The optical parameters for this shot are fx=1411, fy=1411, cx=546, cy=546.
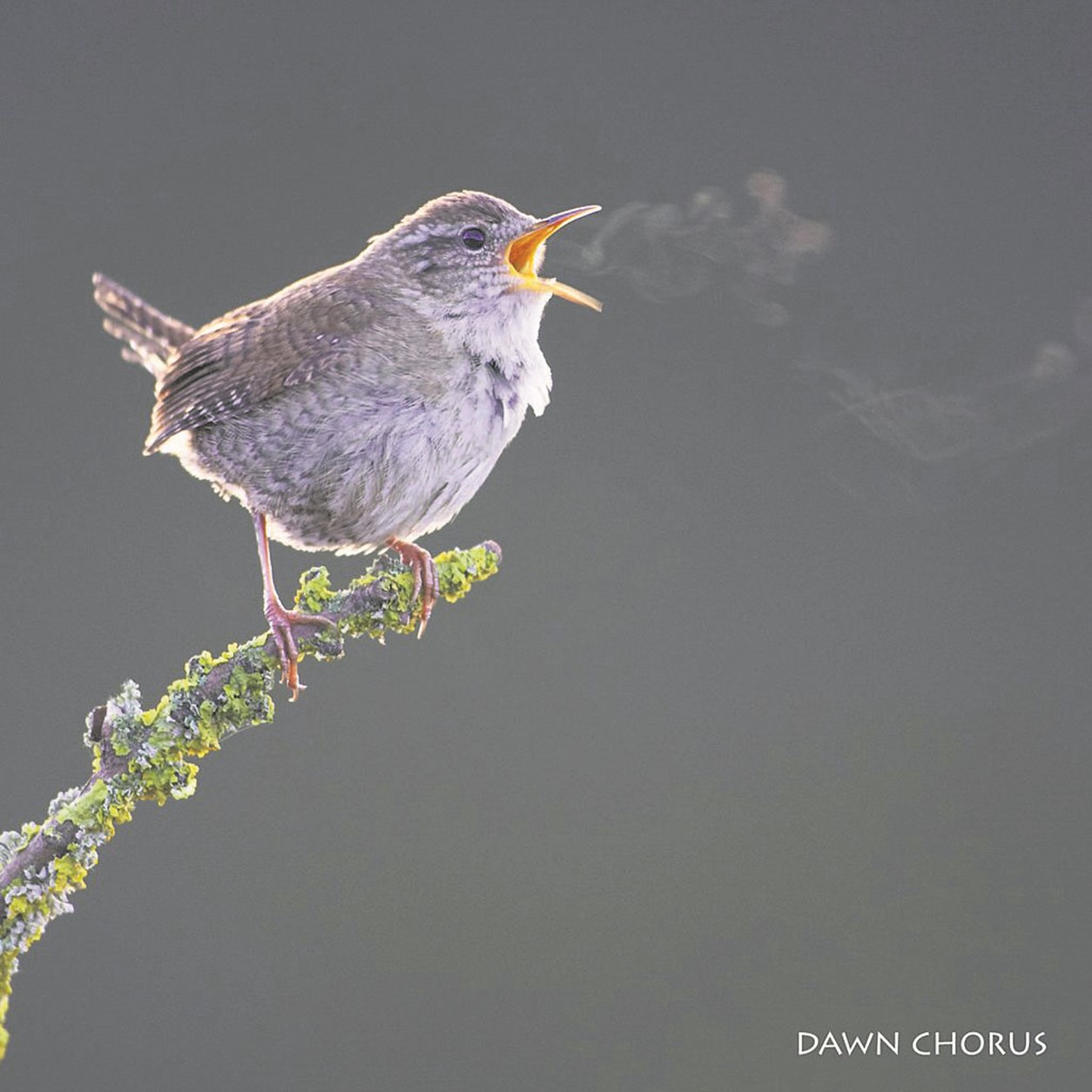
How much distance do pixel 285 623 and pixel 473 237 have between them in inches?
32.4

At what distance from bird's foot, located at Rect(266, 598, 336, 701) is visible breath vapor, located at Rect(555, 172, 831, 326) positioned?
766 mm

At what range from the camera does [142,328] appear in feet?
9.48

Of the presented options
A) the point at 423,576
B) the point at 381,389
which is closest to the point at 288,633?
the point at 423,576

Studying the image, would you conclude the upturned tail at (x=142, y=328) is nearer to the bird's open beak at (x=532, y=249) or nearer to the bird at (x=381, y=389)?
the bird at (x=381, y=389)

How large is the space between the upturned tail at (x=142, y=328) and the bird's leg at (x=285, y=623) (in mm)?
762

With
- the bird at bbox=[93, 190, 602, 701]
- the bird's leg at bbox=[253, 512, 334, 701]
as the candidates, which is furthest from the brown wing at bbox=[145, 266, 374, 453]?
the bird's leg at bbox=[253, 512, 334, 701]

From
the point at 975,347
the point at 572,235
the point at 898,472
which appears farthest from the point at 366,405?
the point at 975,347

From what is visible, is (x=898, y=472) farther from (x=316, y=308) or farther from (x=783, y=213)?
(x=316, y=308)

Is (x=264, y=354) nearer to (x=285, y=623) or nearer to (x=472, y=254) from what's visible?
(x=472, y=254)

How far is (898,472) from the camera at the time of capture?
258 centimetres

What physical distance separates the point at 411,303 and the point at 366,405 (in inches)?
10.2

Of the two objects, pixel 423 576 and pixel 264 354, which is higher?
pixel 264 354

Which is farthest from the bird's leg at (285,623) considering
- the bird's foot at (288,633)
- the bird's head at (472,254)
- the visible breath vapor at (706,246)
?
the visible breath vapor at (706,246)

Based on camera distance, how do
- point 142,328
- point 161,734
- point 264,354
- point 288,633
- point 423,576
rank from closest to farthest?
1. point 161,734
2. point 288,633
3. point 423,576
4. point 264,354
5. point 142,328
